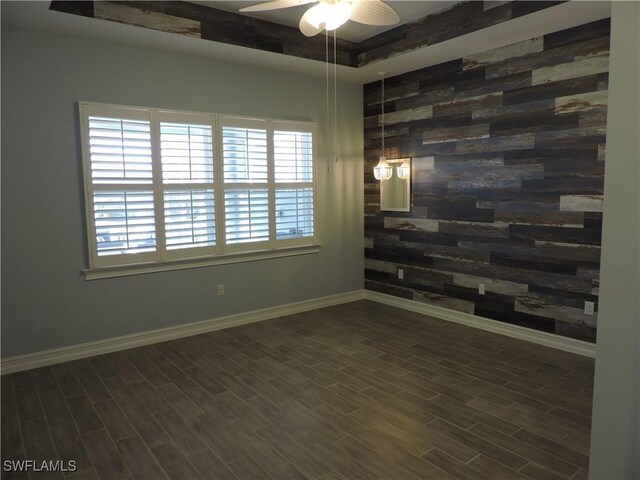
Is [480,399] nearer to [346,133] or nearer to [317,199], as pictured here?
[317,199]

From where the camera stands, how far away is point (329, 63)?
473 cm

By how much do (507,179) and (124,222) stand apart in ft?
12.1

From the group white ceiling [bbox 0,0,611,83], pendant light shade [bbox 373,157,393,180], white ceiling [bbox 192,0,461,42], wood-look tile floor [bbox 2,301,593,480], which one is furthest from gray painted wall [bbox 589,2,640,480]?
pendant light shade [bbox 373,157,393,180]

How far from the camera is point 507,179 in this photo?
428 centimetres

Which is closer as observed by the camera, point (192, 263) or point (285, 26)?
point (285, 26)

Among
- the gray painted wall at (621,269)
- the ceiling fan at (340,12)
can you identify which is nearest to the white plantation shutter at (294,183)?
the ceiling fan at (340,12)

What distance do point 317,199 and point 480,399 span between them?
10.1 ft

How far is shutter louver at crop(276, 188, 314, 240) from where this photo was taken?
509 centimetres

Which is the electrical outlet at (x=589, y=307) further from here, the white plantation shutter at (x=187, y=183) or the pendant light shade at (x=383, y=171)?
the white plantation shutter at (x=187, y=183)

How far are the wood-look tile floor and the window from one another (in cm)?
104

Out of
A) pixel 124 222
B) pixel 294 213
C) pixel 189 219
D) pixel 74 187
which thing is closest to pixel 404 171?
pixel 294 213

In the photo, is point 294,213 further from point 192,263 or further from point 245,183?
point 192,263

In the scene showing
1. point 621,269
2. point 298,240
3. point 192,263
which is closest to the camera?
point 621,269

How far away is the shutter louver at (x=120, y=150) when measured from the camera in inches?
152
